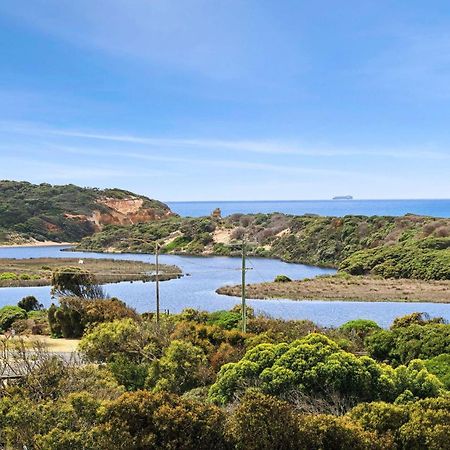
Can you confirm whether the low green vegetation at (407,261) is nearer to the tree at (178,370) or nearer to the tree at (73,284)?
the tree at (73,284)

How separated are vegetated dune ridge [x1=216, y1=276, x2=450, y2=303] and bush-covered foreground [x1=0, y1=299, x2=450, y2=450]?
991 inches

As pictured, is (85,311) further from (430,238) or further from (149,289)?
(430,238)

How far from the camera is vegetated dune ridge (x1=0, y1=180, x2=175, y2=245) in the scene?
119812 millimetres

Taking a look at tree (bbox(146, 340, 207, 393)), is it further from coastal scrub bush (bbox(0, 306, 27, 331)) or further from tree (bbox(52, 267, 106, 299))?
coastal scrub bush (bbox(0, 306, 27, 331))

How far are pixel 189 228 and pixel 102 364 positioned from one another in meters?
85.4

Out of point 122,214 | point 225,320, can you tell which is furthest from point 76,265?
point 122,214

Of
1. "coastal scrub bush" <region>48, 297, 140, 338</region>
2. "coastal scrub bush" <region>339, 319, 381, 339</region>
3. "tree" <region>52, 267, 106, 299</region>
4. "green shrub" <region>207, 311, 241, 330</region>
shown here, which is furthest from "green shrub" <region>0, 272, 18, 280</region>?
"coastal scrub bush" <region>339, 319, 381, 339</region>

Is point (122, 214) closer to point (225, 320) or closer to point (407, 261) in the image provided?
point (407, 261)

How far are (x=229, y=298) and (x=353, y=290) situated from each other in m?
11.6

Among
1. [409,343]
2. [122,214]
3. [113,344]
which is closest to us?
[113,344]

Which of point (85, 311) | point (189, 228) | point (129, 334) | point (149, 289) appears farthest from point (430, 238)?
point (129, 334)

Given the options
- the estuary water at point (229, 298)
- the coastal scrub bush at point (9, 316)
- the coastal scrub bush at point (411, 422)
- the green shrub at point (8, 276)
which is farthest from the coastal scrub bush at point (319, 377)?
the green shrub at point (8, 276)

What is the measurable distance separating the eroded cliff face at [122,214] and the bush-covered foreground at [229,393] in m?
114

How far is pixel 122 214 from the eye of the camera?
13788 centimetres
